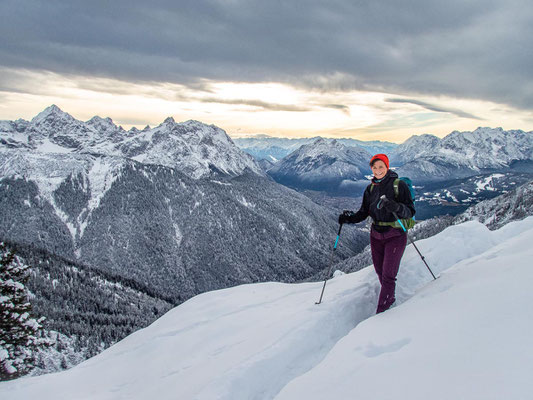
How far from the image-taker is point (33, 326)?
22062mm

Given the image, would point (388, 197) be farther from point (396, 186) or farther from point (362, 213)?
point (362, 213)

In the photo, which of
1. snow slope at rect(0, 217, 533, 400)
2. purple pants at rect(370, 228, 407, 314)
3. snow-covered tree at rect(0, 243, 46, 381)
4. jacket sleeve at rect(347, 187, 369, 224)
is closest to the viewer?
snow slope at rect(0, 217, 533, 400)

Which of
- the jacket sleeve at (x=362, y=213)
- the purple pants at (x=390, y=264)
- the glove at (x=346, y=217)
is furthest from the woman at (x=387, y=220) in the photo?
the glove at (x=346, y=217)

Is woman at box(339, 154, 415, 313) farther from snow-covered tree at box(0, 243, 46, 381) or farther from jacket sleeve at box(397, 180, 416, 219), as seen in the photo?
snow-covered tree at box(0, 243, 46, 381)

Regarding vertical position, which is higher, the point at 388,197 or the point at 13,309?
the point at 388,197

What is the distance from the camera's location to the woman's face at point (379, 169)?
8820 mm

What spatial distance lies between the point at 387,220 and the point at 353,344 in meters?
3.87

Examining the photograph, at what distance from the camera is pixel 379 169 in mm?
8891

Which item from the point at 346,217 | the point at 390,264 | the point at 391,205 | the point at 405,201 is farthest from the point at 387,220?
the point at 346,217

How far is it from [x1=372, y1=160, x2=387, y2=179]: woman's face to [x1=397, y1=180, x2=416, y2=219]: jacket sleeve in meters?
0.58

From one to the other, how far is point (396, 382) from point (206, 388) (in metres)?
4.23

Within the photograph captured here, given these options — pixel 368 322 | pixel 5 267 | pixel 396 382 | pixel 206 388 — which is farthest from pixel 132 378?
pixel 5 267

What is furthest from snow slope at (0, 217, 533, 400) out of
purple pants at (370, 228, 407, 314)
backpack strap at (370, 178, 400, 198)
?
backpack strap at (370, 178, 400, 198)

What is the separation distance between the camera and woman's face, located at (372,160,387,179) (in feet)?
28.9
